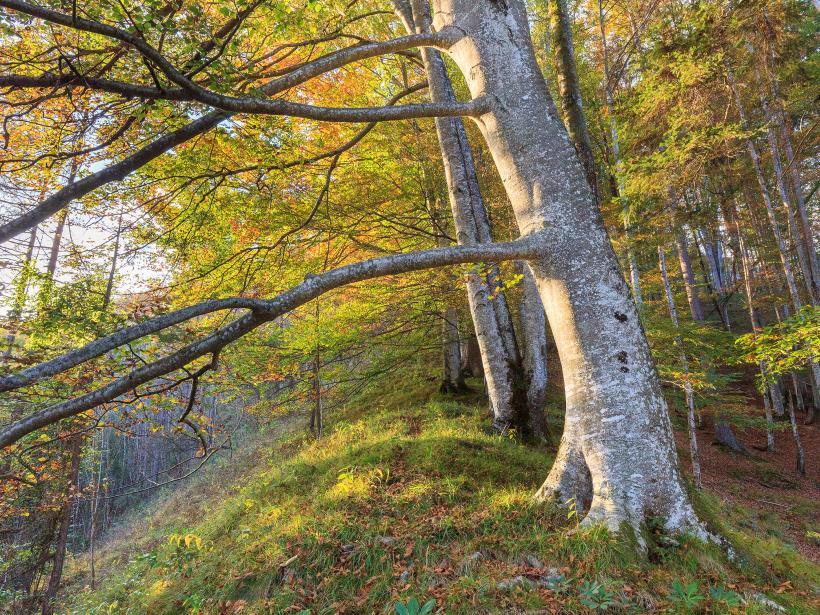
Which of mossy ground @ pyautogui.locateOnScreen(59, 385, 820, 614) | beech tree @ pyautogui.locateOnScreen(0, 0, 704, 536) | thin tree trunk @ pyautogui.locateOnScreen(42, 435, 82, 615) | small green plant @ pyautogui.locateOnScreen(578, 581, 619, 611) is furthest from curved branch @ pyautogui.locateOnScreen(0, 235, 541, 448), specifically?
thin tree trunk @ pyautogui.locateOnScreen(42, 435, 82, 615)

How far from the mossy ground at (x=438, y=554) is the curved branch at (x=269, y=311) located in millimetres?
1721

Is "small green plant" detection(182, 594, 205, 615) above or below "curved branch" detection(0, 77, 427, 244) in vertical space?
below

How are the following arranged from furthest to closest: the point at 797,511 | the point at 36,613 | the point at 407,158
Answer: the point at 36,613 → the point at 797,511 → the point at 407,158

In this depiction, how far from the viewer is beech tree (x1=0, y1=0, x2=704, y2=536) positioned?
230 centimetres

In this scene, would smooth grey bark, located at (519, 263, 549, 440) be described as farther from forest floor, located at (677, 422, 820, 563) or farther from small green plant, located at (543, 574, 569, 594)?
forest floor, located at (677, 422, 820, 563)

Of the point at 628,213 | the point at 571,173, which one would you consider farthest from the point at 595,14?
the point at 571,173

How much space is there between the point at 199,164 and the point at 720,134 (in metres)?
6.75

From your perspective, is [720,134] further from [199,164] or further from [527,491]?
[199,164]

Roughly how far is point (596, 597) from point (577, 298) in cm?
174

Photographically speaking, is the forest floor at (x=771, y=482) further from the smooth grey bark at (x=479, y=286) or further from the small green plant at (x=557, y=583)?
the small green plant at (x=557, y=583)

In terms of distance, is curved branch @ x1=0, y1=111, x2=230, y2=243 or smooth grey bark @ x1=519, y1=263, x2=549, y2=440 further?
smooth grey bark @ x1=519, y1=263, x2=549, y2=440

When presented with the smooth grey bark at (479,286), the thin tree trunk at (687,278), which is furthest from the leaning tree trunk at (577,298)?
the thin tree trunk at (687,278)

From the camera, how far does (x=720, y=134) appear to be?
5047mm

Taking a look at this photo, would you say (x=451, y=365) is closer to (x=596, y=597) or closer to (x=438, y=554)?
(x=438, y=554)
